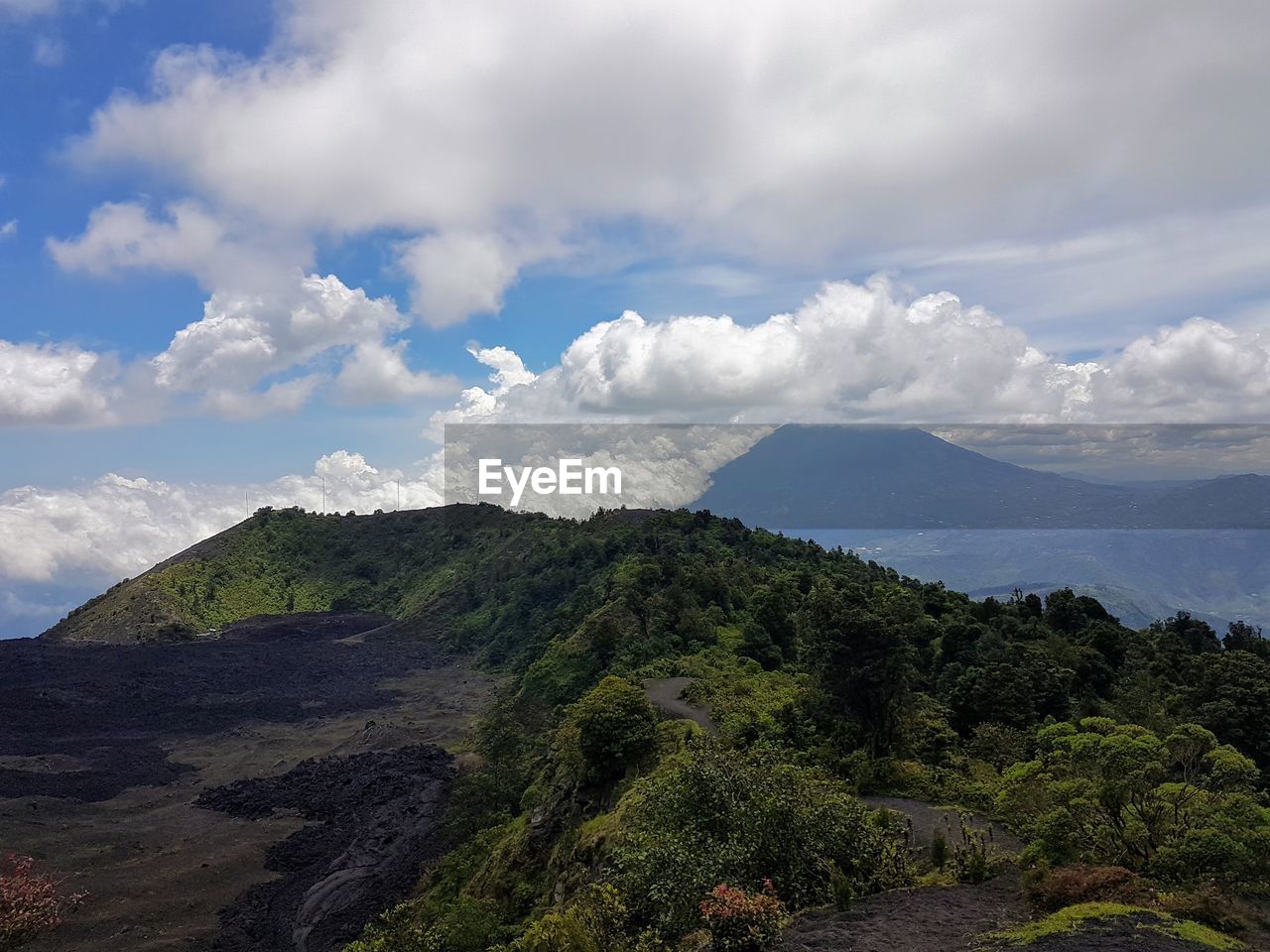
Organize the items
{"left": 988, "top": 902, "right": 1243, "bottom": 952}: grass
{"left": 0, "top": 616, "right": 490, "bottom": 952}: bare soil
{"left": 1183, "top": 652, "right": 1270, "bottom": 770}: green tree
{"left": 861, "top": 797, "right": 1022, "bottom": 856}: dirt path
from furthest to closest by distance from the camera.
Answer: {"left": 0, "top": 616, "right": 490, "bottom": 952}: bare soil, {"left": 1183, "top": 652, "right": 1270, "bottom": 770}: green tree, {"left": 861, "top": 797, "right": 1022, "bottom": 856}: dirt path, {"left": 988, "top": 902, "right": 1243, "bottom": 952}: grass

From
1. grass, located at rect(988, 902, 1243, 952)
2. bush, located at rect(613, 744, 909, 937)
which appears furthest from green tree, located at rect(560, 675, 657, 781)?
grass, located at rect(988, 902, 1243, 952)

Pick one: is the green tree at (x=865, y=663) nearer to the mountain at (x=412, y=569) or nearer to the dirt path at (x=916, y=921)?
the dirt path at (x=916, y=921)

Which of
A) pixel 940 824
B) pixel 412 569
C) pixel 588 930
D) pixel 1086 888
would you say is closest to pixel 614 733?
pixel 940 824

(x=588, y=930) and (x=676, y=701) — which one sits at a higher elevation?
(x=588, y=930)

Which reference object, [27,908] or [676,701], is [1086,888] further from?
[27,908]

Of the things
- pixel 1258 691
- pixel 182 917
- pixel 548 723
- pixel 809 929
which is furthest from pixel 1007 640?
pixel 182 917

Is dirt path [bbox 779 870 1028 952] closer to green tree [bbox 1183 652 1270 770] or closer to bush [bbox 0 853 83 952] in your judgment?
green tree [bbox 1183 652 1270 770]
